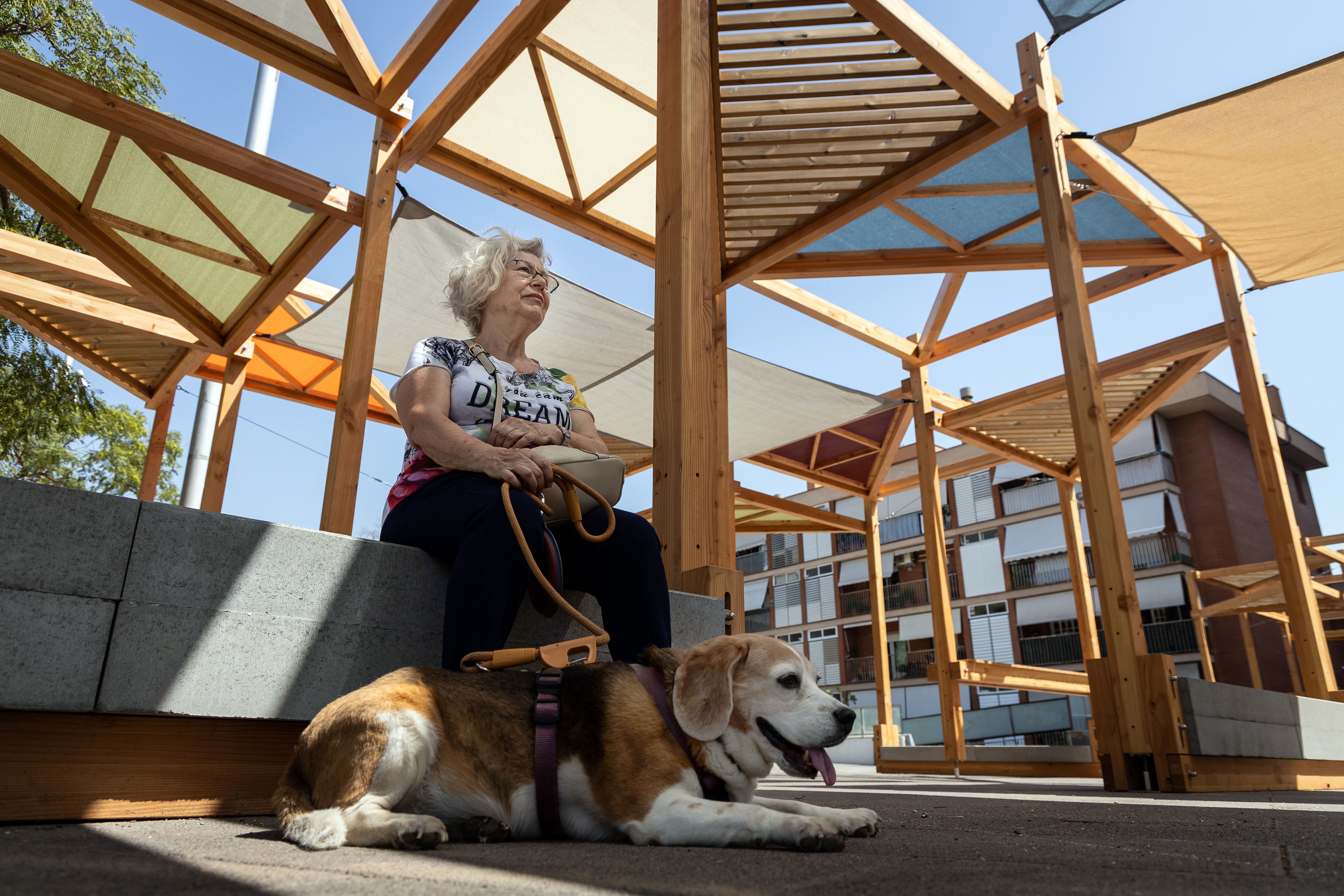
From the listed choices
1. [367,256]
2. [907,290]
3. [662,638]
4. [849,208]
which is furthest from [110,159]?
[907,290]

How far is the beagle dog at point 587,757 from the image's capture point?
1648 millimetres

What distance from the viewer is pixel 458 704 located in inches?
71.8

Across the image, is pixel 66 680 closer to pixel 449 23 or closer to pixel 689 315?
pixel 689 315

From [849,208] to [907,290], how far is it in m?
7.31

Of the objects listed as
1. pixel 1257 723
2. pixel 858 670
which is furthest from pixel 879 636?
pixel 858 670

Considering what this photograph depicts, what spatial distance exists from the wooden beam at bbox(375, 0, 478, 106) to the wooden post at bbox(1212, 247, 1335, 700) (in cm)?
612

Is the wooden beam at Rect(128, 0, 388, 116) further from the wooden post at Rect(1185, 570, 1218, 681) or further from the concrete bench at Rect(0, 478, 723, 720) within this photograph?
the wooden post at Rect(1185, 570, 1218, 681)

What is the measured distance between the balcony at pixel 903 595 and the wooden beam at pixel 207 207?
111 feet

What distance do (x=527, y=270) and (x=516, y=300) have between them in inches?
6.2

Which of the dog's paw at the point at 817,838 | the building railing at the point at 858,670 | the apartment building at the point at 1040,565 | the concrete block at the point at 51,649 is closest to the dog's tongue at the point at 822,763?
the dog's paw at the point at 817,838

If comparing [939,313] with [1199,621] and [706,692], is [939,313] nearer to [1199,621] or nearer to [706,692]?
[706,692]

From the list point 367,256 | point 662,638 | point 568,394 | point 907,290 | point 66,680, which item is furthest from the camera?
point 907,290

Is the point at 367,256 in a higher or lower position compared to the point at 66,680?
higher

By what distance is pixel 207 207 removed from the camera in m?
5.96
